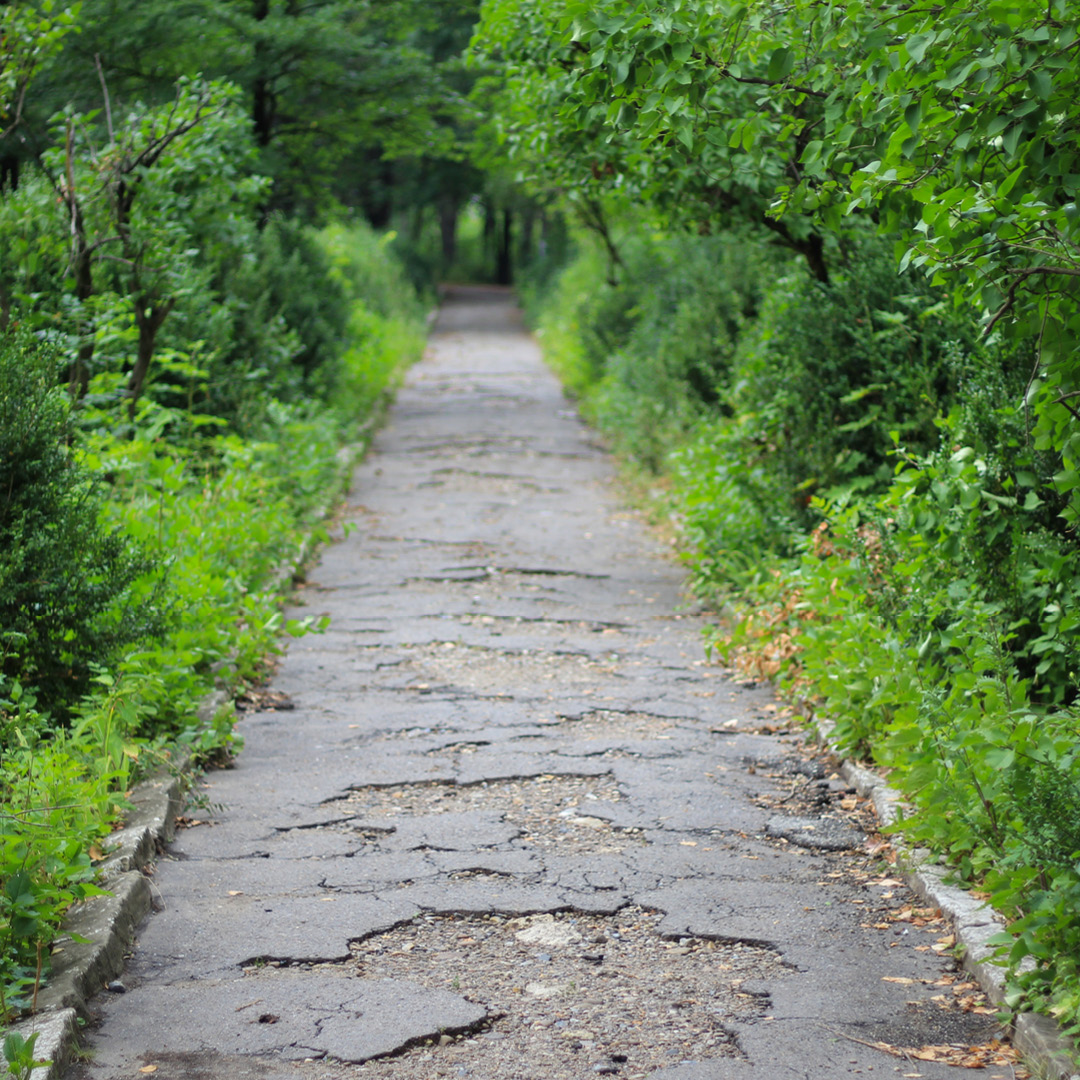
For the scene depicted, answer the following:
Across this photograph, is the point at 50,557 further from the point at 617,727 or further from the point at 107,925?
the point at 617,727

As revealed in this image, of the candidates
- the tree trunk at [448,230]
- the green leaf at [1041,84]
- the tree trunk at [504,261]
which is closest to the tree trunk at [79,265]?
the green leaf at [1041,84]

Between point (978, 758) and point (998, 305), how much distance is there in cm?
156

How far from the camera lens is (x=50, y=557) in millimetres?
5016

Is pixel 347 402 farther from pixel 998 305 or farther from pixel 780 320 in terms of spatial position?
pixel 998 305

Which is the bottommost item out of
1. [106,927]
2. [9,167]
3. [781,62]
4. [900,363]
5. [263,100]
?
[106,927]

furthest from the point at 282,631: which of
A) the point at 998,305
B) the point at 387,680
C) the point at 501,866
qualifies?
the point at 998,305

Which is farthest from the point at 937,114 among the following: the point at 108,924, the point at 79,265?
the point at 79,265

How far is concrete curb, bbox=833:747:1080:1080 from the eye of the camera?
3229 mm

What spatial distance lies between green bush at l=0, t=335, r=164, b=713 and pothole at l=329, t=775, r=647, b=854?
1284 millimetres

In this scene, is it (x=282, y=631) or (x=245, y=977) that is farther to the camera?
(x=282, y=631)

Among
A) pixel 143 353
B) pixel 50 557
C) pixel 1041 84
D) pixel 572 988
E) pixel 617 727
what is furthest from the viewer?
pixel 143 353

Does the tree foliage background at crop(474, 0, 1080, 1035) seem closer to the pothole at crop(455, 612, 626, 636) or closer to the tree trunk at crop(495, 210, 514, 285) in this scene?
the pothole at crop(455, 612, 626, 636)

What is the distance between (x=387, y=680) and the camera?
23.0ft

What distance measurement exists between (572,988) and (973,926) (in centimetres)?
134
